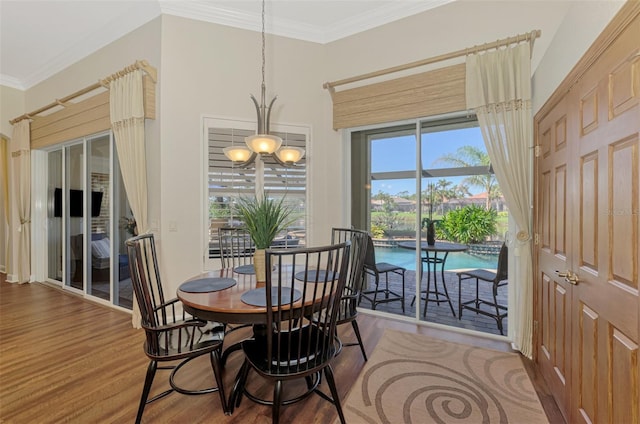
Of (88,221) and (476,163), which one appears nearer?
(476,163)

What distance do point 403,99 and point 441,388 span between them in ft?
8.82

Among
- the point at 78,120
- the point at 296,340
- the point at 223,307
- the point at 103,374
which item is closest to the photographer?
the point at 223,307

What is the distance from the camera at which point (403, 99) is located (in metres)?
3.11

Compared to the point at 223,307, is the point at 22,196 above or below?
above

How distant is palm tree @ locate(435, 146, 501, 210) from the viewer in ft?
9.72

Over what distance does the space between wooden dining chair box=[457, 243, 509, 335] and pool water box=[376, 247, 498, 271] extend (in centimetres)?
8

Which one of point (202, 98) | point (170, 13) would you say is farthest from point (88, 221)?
point (170, 13)

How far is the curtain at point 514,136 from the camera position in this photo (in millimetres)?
2518

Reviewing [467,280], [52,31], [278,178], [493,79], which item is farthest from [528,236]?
[52,31]

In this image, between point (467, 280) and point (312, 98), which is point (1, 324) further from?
point (467, 280)

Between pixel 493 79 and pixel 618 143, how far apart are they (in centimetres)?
165

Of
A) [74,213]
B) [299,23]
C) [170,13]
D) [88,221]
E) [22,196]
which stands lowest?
[88,221]

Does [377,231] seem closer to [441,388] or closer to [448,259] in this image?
[448,259]

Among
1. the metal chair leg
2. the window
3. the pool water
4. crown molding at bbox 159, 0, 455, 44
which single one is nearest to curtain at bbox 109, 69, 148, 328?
the window
